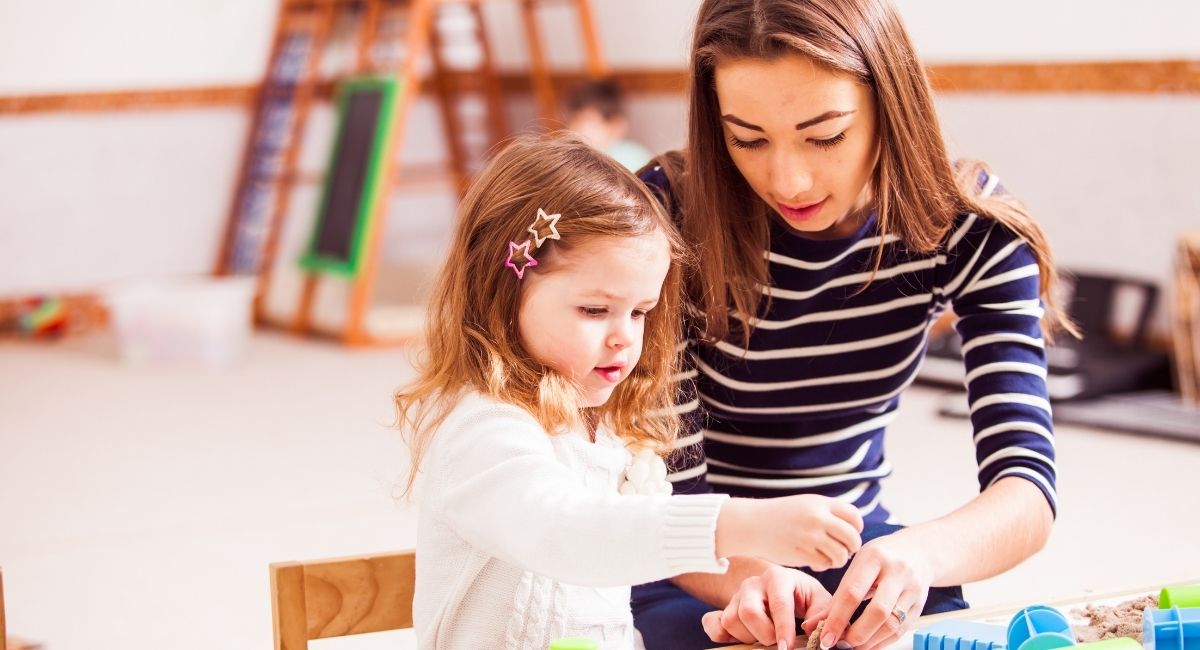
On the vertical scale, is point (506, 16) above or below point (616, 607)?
above

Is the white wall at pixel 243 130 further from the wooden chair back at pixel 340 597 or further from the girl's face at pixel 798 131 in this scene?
the wooden chair back at pixel 340 597

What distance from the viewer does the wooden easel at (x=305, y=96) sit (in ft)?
15.5

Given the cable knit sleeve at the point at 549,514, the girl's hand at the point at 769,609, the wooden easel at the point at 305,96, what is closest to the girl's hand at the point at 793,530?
the cable knit sleeve at the point at 549,514

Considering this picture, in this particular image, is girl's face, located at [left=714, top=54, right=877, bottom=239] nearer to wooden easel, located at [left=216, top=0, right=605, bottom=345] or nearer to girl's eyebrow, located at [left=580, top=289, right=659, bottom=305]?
girl's eyebrow, located at [left=580, top=289, right=659, bottom=305]

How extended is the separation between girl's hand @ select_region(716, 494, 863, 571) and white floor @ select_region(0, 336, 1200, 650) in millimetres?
1205

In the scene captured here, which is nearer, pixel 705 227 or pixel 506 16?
pixel 705 227

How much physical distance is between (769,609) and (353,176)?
3660mm

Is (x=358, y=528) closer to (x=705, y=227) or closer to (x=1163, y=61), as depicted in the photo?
(x=705, y=227)

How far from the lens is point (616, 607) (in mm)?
1131

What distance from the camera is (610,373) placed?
3.80 feet

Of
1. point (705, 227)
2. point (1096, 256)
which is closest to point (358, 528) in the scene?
point (705, 227)

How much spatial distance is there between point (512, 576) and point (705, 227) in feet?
1.44

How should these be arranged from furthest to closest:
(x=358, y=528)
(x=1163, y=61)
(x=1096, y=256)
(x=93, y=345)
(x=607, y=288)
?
(x=93, y=345) < (x=1096, y=256) < (x=1163, y=61) < (x=358, y=528) < (x=607, y=288)

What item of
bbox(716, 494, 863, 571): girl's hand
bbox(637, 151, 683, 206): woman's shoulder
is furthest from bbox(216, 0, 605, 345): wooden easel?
bbox(716, 494, 863, 571): girl's hand
